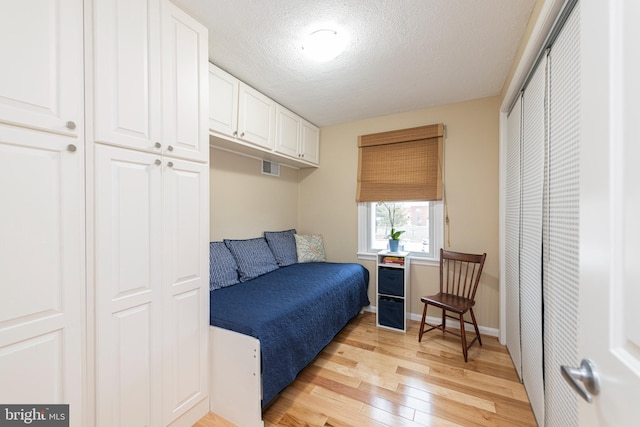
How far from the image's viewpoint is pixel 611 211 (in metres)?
0.53

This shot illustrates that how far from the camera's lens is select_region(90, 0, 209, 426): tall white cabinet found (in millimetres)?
1155

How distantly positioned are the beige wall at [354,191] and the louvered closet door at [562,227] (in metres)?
1.42

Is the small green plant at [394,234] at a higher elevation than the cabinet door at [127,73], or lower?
lower

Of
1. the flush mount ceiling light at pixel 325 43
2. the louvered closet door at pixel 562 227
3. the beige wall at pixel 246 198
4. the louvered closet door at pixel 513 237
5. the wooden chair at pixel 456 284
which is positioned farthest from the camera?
the beige wall at pixel 246 198

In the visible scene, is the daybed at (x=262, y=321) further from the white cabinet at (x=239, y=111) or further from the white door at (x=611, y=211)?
the white door at (x=611, y=211)

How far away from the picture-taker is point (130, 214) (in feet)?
4.08

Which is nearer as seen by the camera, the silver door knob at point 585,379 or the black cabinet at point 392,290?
the silver door knob at point 585,379

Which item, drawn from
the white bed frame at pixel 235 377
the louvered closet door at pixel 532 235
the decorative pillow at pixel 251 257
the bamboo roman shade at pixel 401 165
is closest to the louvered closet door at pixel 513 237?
the louvered closet door at pixel 532 235

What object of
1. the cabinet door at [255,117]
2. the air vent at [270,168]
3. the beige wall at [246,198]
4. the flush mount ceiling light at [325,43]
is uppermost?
the flush mount ceiling light at [325,43]

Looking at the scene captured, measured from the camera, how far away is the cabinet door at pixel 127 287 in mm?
1144

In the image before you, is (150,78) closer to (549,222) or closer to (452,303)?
(549,222)

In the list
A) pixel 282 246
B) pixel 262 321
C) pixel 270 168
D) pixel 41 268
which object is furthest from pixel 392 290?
pixel 41 268

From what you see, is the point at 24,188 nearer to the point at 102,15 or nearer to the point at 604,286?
the point at 102,15

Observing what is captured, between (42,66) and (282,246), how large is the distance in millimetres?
2396
